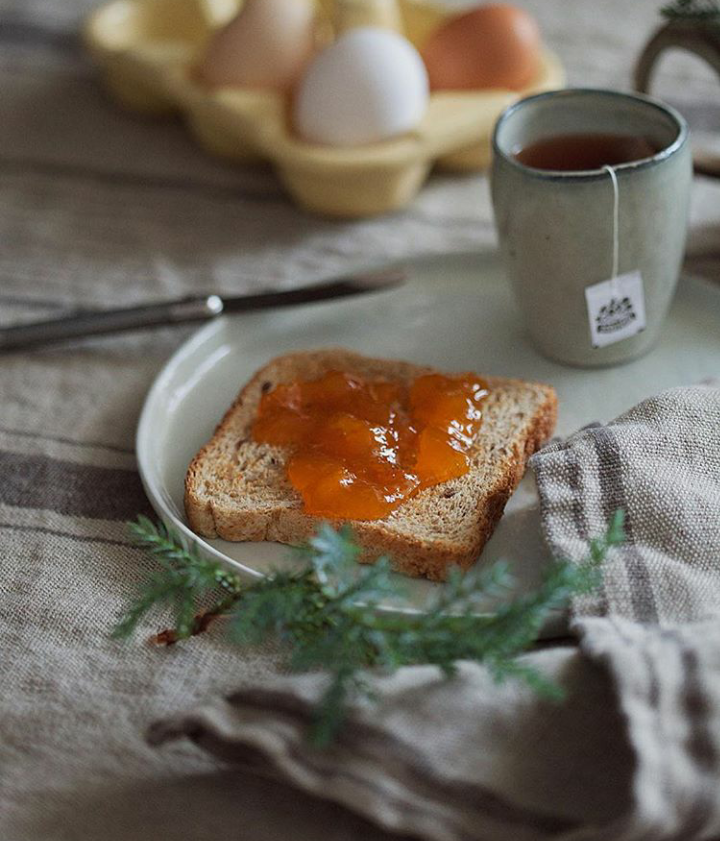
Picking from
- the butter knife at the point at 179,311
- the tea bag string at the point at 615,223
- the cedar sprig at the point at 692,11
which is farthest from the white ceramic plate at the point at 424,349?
the cedar sprig at the point at 692,11

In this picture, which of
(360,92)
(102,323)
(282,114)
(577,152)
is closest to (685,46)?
(577,152)

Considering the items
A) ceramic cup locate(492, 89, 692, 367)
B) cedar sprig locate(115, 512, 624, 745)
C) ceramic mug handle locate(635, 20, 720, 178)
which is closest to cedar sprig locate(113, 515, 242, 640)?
cedar sprig locate(115, 512, 624, 745)

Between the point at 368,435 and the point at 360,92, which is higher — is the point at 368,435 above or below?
below

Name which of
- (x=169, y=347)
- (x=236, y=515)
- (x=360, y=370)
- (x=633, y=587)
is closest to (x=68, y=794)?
(x=236, y=515)

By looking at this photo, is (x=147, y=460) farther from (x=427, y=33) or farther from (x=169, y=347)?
(x=427, y=33)

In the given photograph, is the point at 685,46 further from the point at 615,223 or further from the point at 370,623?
the point at 370,623

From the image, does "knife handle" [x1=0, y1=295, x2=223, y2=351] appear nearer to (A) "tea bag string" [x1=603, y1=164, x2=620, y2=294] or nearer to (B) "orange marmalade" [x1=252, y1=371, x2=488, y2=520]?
(B) "orange marmalade" [x1=252, y1=371, x2=488, y2=520]
